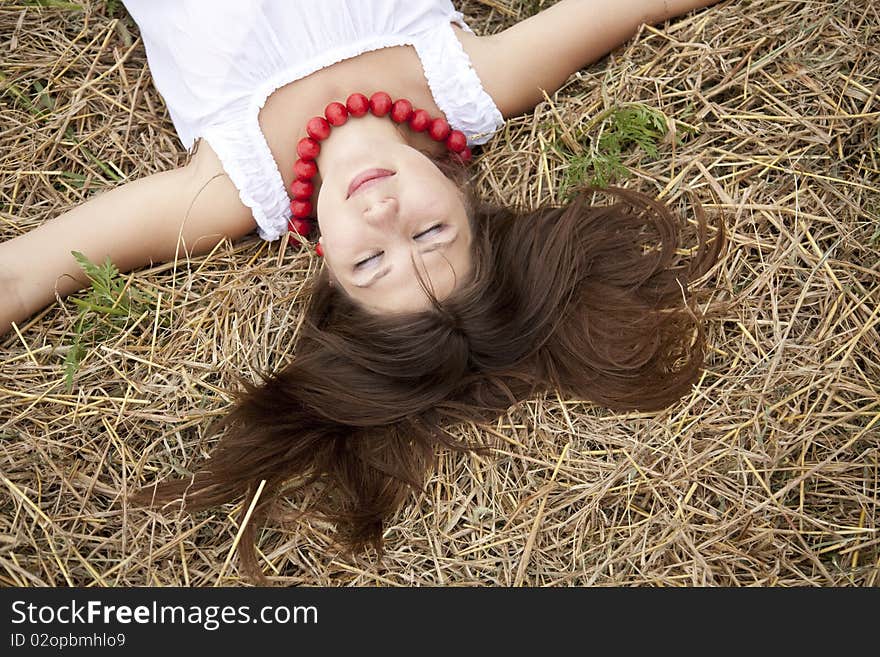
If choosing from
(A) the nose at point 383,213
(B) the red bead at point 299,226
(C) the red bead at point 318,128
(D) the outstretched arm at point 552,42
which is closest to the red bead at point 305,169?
(C) the red bead at point 318,128

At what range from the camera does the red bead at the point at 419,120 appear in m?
3.19

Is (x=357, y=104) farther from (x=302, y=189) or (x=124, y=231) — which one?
(x=124, y=231)

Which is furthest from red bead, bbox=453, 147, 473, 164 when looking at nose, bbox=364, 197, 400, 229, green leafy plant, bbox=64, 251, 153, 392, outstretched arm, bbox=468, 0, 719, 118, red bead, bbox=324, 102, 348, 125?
green leafy plant, bbox=64, 251, 153, 392

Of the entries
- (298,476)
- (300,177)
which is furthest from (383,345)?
(300,177)

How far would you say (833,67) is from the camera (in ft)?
10.7

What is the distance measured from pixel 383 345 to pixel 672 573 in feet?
4.19

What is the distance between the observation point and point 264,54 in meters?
3.14

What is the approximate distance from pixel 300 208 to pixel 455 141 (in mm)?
702

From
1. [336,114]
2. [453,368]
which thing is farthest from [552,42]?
[453,368]

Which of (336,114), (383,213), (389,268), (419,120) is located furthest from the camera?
(419,120)

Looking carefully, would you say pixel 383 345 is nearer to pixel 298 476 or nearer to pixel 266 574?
pixel 298 476

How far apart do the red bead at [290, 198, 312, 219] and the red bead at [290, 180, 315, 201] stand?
0.07ft

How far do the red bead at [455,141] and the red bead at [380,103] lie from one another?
0.33 meters

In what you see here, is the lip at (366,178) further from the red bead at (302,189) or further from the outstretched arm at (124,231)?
the outstretched arm at (124,231)
